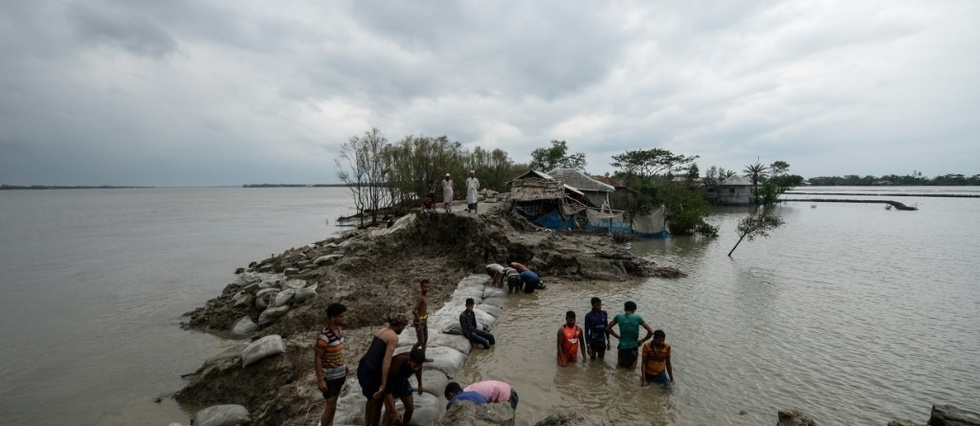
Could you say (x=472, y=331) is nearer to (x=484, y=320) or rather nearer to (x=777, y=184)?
(x=484, y=320)

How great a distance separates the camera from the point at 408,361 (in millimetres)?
4734

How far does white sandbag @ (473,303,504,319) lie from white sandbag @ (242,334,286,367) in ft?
14.4

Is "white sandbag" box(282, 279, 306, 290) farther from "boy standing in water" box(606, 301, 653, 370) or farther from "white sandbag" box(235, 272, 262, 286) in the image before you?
"boy standing in water" box(606, 301, 653, 370)

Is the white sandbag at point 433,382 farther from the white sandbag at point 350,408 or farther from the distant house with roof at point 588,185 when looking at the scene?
the distant house with roof at point 588,185

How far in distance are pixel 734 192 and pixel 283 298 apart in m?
63.8

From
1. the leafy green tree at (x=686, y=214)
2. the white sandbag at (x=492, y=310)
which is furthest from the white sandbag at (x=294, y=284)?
the leafy green tree at (x=686, y=214)

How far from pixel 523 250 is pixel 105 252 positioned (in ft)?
84.7

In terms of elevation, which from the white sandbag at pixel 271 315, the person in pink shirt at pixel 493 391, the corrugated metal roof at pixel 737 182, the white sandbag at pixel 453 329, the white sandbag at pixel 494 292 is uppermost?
the corrugated metal roof at pixel 737 182

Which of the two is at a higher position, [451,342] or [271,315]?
[451,342]

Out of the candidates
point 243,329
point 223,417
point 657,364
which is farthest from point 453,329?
point 243,329

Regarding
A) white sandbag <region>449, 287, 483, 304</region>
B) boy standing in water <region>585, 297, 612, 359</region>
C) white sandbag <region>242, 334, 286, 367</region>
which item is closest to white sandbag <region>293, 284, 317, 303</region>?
white sandbag <region>242, 334, 286, 367</region>

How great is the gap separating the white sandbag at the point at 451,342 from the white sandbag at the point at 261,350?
263 cm

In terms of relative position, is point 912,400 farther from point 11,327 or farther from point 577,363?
point 11,327

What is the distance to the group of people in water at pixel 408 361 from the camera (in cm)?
448
